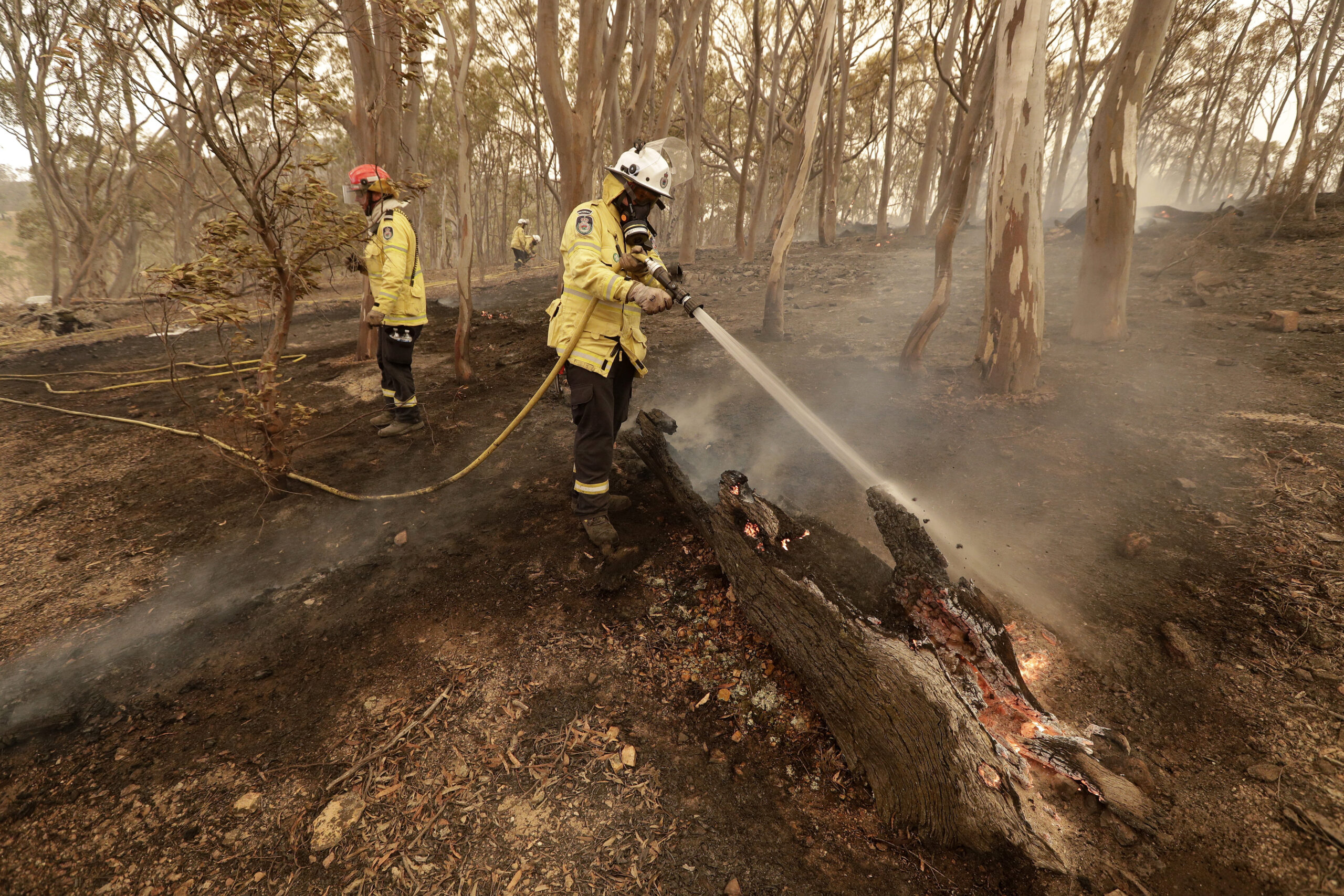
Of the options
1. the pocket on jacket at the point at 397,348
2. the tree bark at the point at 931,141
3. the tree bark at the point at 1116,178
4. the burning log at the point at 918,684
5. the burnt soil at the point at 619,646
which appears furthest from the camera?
the tree bark at the point at 931,141

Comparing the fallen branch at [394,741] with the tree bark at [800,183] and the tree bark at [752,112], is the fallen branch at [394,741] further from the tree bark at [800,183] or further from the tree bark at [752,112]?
the tree bark at [752,112]

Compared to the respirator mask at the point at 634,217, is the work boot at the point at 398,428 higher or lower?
lower

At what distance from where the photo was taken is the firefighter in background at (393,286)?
4691 millimetres

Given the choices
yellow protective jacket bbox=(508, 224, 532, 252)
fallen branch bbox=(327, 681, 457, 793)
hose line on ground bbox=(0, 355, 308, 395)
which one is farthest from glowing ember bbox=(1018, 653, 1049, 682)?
yellow protective jacket bbox=(508, 224, 532, 252)

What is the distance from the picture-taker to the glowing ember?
244 centimetres

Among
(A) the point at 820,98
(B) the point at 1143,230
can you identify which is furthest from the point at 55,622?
(B) the point at 1143,230

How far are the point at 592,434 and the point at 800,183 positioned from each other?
5612 mm

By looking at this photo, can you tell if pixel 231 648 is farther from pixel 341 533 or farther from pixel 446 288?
pixel 446 288

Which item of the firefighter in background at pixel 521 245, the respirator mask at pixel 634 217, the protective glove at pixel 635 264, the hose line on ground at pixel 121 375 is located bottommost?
the hose line on ground at pixel 121 375

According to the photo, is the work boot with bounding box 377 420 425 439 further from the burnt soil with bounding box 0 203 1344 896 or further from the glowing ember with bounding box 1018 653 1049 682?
the glowing ember with bounding box 1018 653 1049 682

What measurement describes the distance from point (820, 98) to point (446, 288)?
1183 centimetres

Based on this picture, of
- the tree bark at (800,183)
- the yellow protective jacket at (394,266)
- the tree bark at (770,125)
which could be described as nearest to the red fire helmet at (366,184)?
the yellow protective jacket at (394,266)

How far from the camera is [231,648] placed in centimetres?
271

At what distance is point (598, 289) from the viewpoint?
3.11 metres
